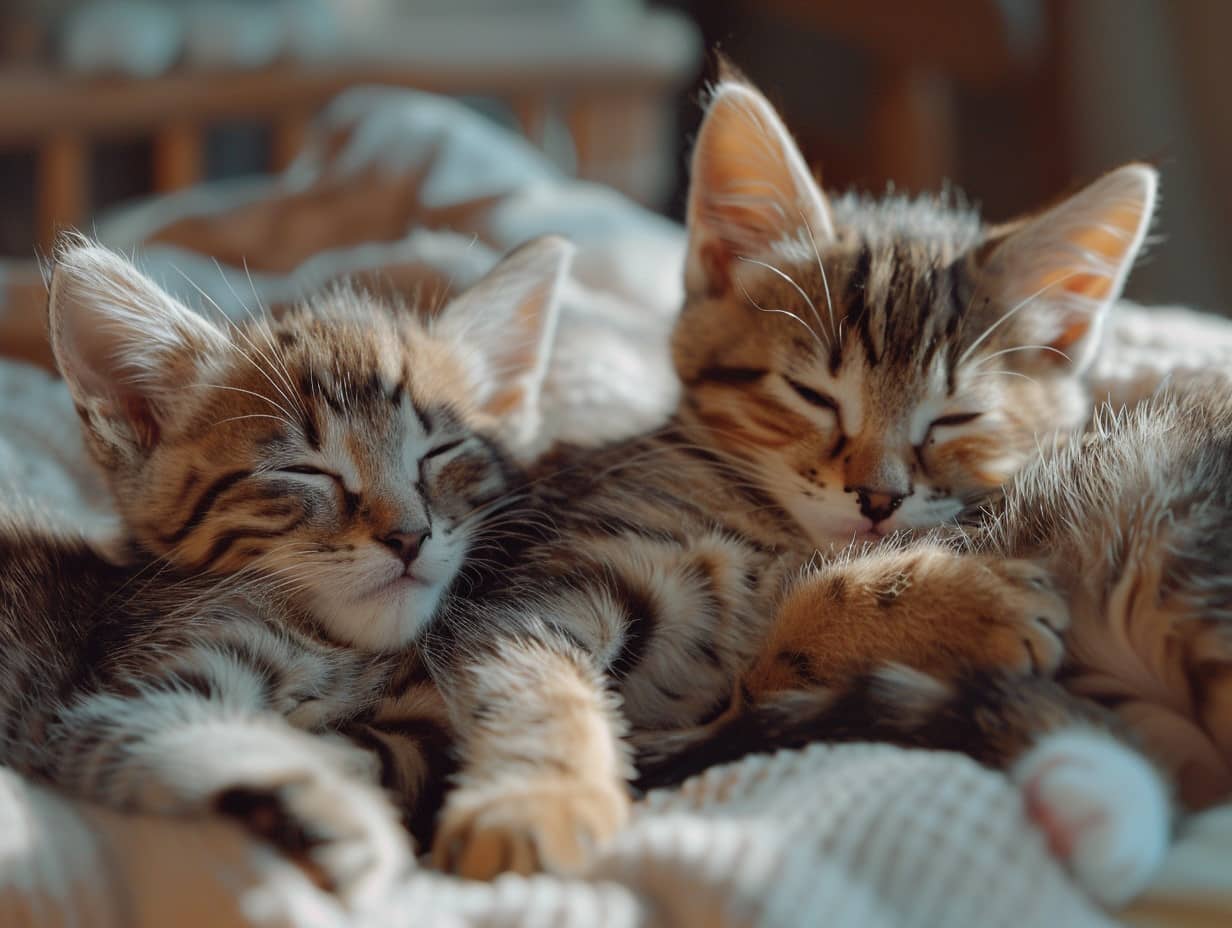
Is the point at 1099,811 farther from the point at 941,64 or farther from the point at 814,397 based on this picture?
the point at 941,64

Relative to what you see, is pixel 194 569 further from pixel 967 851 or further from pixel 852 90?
pixel 852 90

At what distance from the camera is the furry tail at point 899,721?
72 centimetres

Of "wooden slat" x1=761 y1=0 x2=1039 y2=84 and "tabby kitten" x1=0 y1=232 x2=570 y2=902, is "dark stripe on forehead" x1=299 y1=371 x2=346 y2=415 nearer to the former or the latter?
"tabby kitten" x1=0 y1=232 x2=570 y2=902

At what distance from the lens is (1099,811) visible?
2.09 ft

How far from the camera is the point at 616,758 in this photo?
0.77m

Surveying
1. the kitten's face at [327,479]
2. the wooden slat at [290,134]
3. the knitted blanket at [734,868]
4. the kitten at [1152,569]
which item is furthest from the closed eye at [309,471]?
the wooden slat at [290,134]

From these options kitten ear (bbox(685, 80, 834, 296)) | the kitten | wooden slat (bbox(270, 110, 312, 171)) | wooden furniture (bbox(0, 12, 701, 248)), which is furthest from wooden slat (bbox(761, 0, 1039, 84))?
the kitten

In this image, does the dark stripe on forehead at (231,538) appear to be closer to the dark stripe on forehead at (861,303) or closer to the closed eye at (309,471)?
the closed eye at (309,471)

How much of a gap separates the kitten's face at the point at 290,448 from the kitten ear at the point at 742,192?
0.97ft

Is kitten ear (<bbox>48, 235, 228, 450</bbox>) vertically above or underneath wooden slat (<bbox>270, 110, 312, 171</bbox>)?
above

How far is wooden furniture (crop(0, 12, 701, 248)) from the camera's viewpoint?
2164mm

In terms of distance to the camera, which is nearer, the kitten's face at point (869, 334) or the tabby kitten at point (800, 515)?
the tabby kitten at point (800, 515)

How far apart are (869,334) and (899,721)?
15.3 inches

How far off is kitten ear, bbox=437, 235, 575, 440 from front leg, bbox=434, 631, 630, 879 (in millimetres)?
364
